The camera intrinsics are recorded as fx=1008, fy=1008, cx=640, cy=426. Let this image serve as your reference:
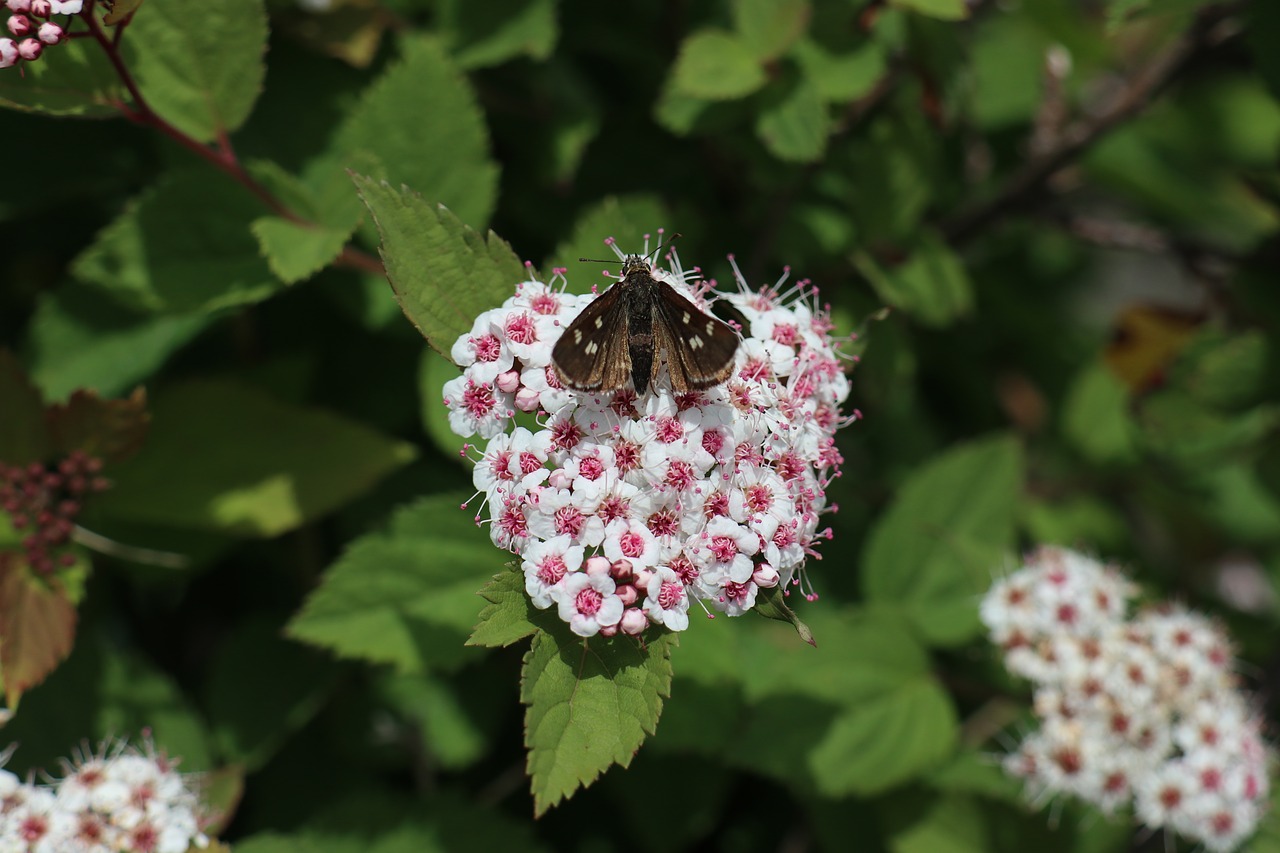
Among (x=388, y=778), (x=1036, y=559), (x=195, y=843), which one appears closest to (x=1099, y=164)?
(x=1036, y=559)

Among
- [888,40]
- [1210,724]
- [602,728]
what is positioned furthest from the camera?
[888,40]

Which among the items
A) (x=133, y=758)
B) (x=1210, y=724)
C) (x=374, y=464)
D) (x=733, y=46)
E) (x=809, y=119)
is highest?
(x=733, y=46)

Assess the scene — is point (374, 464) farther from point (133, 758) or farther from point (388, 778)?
point (388, 778)

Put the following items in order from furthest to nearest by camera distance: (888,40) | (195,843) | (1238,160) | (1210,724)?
(1238,160)
(888,40)
(1210,724)
(195,843)

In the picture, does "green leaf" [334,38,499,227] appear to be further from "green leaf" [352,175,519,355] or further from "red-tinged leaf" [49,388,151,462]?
"red-tinged leaf" [49,388,151,462]

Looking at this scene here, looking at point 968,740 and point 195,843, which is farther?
point 968,740

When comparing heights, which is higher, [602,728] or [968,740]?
[602,728]

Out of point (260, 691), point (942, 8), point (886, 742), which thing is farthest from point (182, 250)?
point (886, 742)
